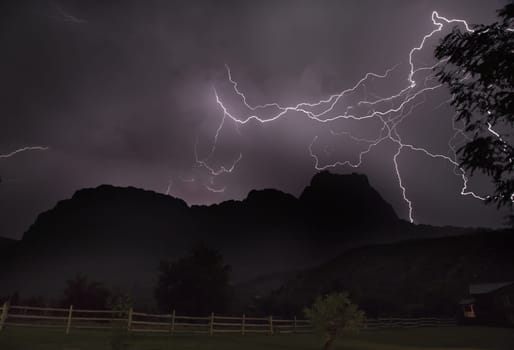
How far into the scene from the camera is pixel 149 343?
17.7 m

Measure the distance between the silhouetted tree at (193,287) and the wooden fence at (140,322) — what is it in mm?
5140

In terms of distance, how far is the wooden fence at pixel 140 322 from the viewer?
1853 cm

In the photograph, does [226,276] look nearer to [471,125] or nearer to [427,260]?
[471,125]

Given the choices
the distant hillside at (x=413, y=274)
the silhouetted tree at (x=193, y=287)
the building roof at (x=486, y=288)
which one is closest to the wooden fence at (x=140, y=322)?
the building roof at (x=486, y=288)

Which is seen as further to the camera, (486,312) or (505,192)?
(486,312)

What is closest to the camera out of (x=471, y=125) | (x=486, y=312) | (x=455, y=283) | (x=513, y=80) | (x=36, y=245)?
(x=513, y=80)

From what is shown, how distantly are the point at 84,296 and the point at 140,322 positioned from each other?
24326 millimetres

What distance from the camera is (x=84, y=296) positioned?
1524 inches

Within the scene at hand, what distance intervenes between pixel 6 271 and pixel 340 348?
184 meters

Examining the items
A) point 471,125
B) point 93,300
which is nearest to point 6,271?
point 93,300

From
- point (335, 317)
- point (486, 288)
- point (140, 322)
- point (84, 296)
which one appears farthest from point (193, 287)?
point (486, 288)

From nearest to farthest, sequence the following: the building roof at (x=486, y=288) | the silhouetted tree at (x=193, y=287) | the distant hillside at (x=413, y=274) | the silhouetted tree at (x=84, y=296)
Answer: the silhouetted tree at (x=84, y=296), the building roof at (x=486, y=288), the silhouetted tree at (x=193, y=287), the distant hillside at (x=413, y=274)

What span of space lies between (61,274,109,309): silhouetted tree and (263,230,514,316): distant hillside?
22.3 m

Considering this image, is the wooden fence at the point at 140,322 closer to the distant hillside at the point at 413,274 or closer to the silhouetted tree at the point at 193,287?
the silhouetted tree at the point at 193,287
